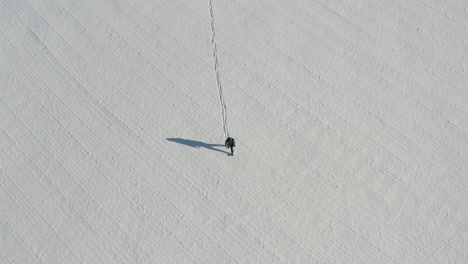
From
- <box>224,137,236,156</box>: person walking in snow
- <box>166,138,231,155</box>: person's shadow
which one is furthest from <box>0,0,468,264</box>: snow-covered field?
<box>224,137,236,156</box>: person walking in snow

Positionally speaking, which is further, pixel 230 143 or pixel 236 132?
pixel 236 132

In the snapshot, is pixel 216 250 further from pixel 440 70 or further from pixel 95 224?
pixel 440 70

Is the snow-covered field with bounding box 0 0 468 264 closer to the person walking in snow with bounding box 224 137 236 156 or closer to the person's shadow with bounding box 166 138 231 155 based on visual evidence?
the person's shadow with bounding box 166 138 231 155

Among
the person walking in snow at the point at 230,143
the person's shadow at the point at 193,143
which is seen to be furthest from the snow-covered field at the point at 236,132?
the person walking in snow at the point at 230,143

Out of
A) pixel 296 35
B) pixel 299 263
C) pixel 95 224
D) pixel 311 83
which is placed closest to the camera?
pixel 299 263

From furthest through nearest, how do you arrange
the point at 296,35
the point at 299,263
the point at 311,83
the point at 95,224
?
the point at 296,35 < the point at 311,83 < the point at 95,224 < the point at 299,263

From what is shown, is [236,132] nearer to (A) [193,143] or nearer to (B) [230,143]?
(B) [230,143]

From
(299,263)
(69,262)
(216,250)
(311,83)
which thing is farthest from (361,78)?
(69,262)

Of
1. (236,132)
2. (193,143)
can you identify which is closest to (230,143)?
(236,132)

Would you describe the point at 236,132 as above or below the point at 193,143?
above
